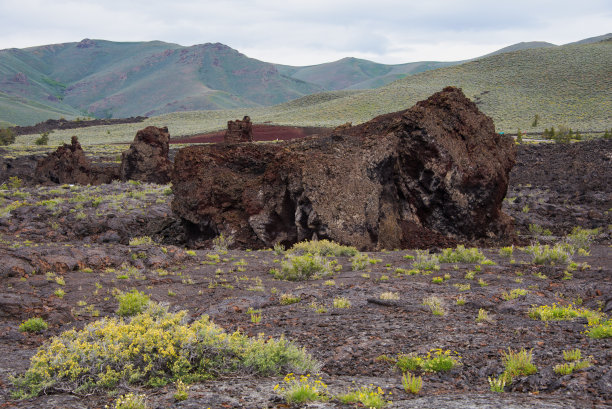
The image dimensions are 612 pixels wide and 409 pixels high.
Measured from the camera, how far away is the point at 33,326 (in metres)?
9.12

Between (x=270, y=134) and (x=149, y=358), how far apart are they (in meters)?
69.8

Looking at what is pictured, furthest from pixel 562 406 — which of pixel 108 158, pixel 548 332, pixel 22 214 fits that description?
pixel 108 158

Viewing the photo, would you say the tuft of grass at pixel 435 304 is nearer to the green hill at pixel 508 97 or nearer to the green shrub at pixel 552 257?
the green shrub at pixel 552 257

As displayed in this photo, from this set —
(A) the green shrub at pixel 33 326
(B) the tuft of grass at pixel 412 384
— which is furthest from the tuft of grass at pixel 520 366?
(A) the green shrub at pixel 33 326

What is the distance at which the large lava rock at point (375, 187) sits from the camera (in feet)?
56.3

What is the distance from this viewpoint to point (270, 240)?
722 inches

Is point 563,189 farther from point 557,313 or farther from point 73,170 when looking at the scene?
point 73,170

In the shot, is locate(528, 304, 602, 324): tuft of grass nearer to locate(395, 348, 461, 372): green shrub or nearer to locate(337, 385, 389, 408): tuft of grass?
locate(395, 348, 461, 372): green shrub

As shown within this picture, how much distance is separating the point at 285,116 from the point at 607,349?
105 meters

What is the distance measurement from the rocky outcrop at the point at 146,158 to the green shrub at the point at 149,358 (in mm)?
28301

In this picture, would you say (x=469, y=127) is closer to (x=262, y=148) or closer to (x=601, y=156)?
(x=262, y=148)

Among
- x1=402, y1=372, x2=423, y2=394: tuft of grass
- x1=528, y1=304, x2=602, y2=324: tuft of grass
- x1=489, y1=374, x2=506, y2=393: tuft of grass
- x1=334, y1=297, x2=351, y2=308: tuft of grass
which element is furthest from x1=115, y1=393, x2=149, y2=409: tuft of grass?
x1=528, y1=304, x2=602, y2=324: tuft of grass

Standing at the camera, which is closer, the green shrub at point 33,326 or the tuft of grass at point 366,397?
the tuft of grass at point 366,397

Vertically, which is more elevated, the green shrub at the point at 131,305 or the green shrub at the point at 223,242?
the green shrub at the point at 131,305
